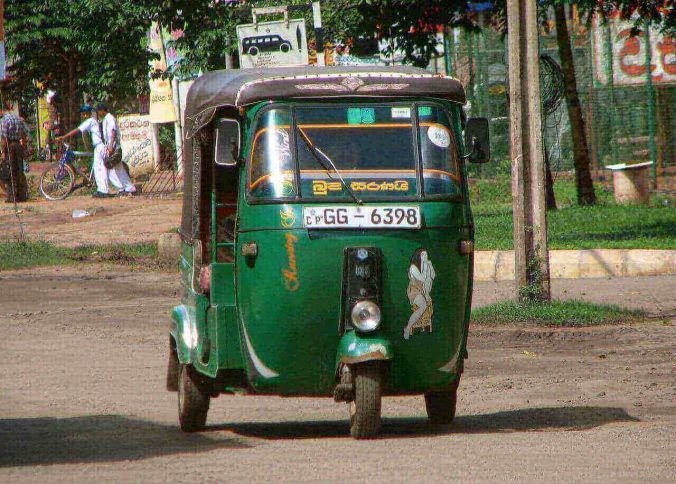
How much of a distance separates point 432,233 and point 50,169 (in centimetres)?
2060

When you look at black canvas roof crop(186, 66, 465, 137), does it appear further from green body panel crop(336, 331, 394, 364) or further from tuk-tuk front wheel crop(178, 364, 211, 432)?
tuk-tuk front wheel crop(178, 364, 211, 432)

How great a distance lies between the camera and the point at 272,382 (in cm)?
722

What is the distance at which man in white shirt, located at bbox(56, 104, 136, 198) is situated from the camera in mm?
25438

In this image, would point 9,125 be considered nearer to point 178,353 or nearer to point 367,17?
point 367,17

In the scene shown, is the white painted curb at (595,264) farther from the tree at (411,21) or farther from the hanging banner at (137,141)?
the hanging banner at (137,141)

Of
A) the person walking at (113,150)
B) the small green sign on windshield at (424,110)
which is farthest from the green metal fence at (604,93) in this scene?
the small green sign on windshield at (424,110)

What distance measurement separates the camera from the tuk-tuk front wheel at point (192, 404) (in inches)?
305

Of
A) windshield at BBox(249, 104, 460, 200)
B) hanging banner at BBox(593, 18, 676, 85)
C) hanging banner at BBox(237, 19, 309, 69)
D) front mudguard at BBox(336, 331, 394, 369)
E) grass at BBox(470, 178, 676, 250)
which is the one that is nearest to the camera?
front mudguard at BBox(336, 331, 394, 369)

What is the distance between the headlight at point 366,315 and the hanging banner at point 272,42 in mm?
11236

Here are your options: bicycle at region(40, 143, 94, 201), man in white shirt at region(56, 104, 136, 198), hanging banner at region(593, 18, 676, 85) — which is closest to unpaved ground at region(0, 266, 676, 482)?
man in white shirt at region(56, 104, 136, 198)

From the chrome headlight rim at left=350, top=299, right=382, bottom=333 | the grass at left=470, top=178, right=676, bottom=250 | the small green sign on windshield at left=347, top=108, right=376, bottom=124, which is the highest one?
the small green sign on windshield at left=347, top=108, right=376, bottom=124

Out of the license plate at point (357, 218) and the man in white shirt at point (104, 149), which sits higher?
the license plate at point (357, 218)

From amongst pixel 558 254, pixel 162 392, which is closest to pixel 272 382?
pixel 162 392

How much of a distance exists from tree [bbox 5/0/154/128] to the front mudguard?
16.4m
